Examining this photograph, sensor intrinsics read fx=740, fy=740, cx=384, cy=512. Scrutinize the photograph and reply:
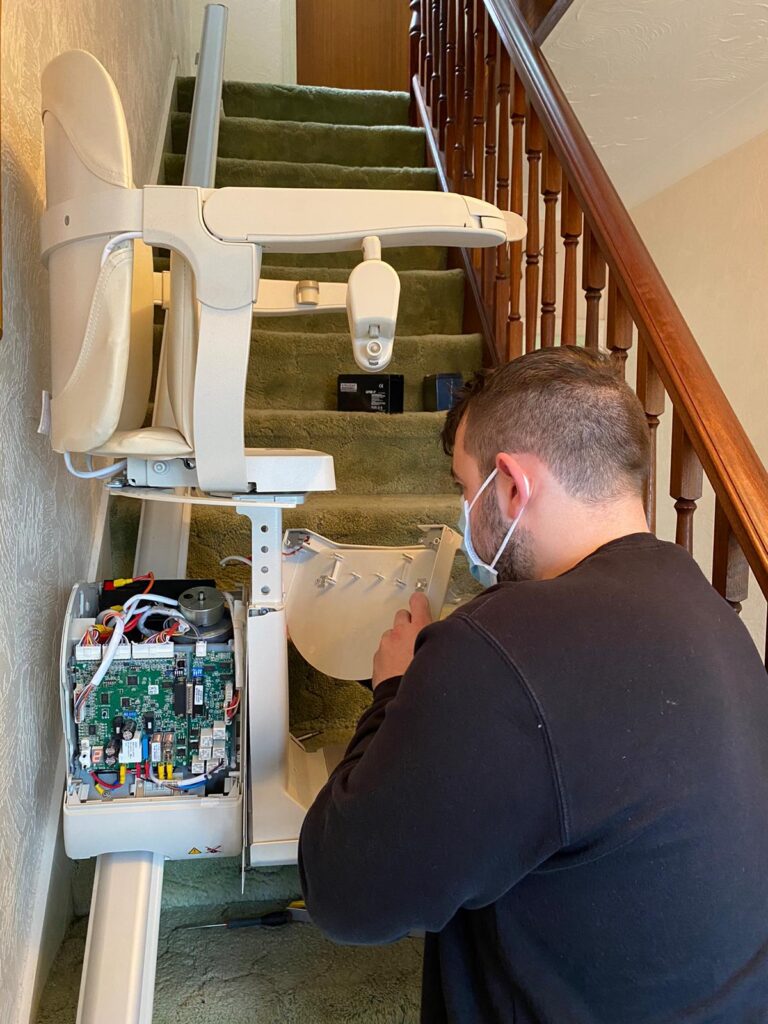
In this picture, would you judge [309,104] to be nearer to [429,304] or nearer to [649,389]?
[429,304]

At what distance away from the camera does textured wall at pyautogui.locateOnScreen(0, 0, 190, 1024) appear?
0.96m

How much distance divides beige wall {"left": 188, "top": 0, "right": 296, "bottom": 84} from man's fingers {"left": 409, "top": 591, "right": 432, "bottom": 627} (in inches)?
131

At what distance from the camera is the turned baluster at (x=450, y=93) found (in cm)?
248

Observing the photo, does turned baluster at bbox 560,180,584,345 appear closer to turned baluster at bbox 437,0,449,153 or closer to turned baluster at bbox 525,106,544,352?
turned baluster at bbox 525,106,544,352

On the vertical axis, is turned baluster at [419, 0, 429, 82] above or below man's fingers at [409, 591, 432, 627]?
above

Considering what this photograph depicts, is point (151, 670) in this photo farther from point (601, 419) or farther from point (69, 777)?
point (601, 419)

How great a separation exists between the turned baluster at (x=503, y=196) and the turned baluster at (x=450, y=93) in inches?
19.6

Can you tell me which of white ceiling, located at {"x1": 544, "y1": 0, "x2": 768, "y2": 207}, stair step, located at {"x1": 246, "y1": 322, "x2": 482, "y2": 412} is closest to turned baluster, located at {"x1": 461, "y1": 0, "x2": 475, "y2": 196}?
white ceiling, located at {"x1": 544, "y1": 0, "x2": 768, "y2": 207}

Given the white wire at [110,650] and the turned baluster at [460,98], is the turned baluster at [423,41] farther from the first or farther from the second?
the white wire at [110,650]

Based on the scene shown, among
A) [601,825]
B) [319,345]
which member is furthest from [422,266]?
[601,825]

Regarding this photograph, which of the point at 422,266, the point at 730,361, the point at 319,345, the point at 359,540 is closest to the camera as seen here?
the point at 359,540

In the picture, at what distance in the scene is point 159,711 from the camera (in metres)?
1.03

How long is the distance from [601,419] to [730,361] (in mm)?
2177

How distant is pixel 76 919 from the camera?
1238 millimetres
